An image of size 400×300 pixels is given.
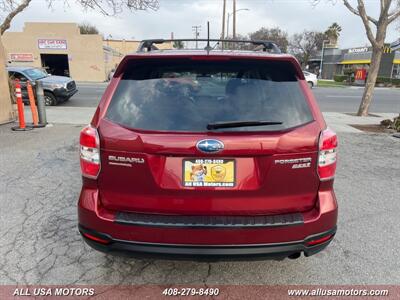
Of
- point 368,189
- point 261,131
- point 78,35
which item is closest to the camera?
point 261,131

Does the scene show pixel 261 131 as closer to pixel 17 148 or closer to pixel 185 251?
pixel 185 251

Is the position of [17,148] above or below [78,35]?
below

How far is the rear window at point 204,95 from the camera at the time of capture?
2156 millimetres

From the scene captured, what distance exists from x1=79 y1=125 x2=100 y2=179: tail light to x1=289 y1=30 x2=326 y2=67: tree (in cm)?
7561

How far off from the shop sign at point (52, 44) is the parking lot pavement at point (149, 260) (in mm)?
34848

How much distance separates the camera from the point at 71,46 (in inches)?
1407

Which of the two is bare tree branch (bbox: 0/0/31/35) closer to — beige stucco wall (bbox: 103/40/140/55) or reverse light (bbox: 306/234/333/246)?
reverse light (bbox: 306/234/333/246)

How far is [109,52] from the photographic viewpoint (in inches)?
1583

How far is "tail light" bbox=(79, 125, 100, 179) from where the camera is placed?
2.19 m

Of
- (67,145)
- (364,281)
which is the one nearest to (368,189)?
(364,281)

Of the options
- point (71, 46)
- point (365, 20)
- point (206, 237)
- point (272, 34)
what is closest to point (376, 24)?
point (365, 20)

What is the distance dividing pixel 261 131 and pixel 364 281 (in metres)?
1.68

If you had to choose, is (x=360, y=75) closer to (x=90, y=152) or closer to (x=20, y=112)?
(x=20, y=112)

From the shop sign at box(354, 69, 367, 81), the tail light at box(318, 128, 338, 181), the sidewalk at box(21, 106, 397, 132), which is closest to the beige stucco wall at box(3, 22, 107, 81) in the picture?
the sidewalk at box(21, 106, 397, 132)
